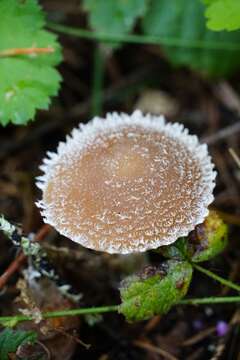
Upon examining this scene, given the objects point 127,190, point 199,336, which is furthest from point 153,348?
point 127,190

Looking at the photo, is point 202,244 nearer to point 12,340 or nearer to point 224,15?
point 12,340

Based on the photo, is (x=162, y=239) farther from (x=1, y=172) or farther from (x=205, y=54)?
(x=205, y=54)

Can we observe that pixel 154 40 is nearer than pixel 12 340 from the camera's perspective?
No

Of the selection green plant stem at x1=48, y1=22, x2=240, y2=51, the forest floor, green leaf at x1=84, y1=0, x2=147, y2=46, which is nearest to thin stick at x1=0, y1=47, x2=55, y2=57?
green plant stem at x1=48, y1=22, x2=240, y2=51

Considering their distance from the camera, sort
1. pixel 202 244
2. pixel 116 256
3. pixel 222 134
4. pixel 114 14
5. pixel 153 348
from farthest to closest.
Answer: pixel 114 14 < pixel 222 134 < pixel 116 256 < pixel 153 348 < pixel 202 244

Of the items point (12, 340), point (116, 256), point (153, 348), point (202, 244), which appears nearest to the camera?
point (12, 340)

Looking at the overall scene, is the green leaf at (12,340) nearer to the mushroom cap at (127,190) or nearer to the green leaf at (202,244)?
the mushroom cap at (127,190)
